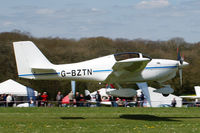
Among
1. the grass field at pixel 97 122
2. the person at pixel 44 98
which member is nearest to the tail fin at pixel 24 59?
the grass field at pixel 97 122

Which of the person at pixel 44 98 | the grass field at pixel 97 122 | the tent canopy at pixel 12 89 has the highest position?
the tent canopy at pixel 12 89

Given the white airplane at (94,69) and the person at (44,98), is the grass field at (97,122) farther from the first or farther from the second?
the person at (44,98)

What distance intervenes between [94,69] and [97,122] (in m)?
3.10

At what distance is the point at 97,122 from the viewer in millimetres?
15047

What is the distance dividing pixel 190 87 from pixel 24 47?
3216 cm

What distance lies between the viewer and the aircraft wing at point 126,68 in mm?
16188

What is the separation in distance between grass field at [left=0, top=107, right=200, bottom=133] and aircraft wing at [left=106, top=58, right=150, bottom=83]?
1809mm

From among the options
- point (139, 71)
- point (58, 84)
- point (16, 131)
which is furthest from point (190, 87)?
point (16, 131)

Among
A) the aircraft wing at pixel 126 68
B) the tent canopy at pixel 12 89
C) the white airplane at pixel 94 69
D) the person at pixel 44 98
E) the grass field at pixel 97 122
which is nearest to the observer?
the grass field at pixel 97 122

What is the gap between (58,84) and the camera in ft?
131

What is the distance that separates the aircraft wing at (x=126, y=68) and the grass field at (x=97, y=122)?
181 cm

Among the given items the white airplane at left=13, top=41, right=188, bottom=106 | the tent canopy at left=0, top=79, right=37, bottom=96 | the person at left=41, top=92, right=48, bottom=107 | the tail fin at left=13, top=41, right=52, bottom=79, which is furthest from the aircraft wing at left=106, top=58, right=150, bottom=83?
the tent canopy at left=0, top=79, right=37, bottom=96

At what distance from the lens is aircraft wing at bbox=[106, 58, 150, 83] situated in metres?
16.2

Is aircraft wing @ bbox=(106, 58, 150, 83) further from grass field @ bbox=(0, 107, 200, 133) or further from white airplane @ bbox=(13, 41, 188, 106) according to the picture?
grass field @ bbox=(0, 107, 200, 133)
